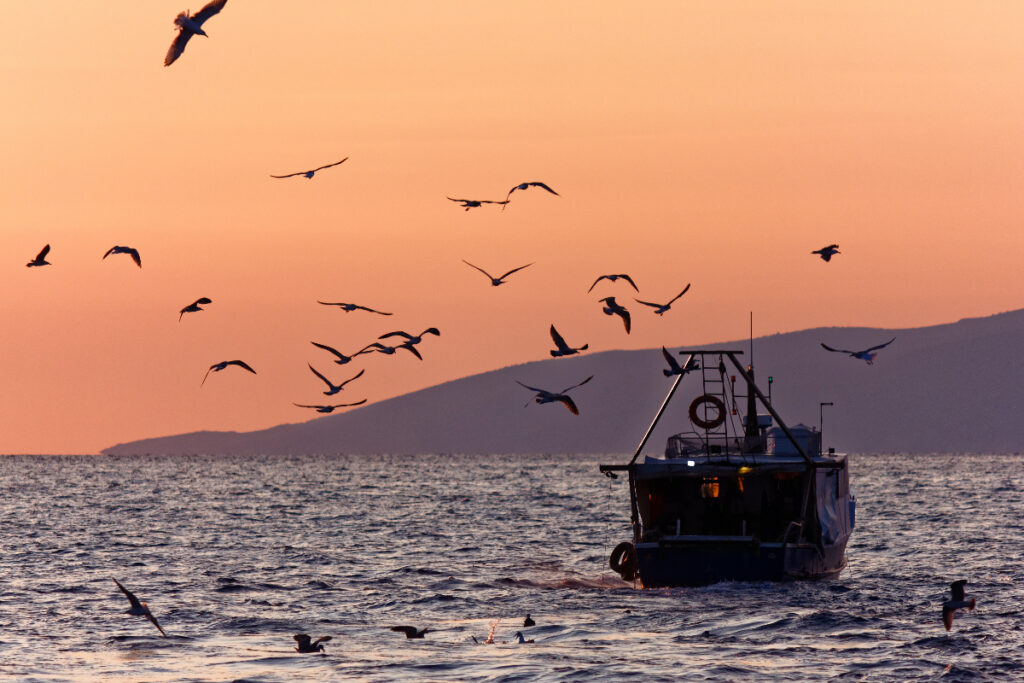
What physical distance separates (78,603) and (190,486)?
131 meters

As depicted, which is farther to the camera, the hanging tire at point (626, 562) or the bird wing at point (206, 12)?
the hanging tire at point (626, 562)

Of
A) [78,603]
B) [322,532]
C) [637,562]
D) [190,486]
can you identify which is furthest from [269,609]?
[190,486]

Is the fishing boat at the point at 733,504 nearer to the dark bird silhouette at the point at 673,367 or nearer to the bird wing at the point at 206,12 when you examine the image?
the dark bird silhouette at the point at 673,367

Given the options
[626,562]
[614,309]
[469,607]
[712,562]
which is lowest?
[469,607]

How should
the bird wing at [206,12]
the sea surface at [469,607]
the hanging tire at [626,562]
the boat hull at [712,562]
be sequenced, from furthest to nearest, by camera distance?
the hanging tire at [626,562], the boat hull at [712,562], the sea surface at [469,607], the bird wing at [206,12]

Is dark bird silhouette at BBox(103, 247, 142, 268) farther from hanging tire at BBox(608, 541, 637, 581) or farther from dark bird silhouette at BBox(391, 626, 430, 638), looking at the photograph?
hanging tire at BBox(608, 541, 637, 581)

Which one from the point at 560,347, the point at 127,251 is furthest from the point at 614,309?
the point at 127,251

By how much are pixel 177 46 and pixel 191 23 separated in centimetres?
83

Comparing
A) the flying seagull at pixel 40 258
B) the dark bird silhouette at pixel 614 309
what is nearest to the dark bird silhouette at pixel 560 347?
the dark bird silhouette at pixel 614 309

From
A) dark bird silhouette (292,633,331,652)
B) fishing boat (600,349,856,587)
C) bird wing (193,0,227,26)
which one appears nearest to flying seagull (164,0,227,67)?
bird wing (193,0,227,26)

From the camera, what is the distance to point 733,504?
49062mm

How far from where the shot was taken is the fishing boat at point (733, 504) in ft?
144

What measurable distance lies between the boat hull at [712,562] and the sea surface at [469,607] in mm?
525

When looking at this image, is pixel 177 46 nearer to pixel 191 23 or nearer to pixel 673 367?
pixel 191 23
